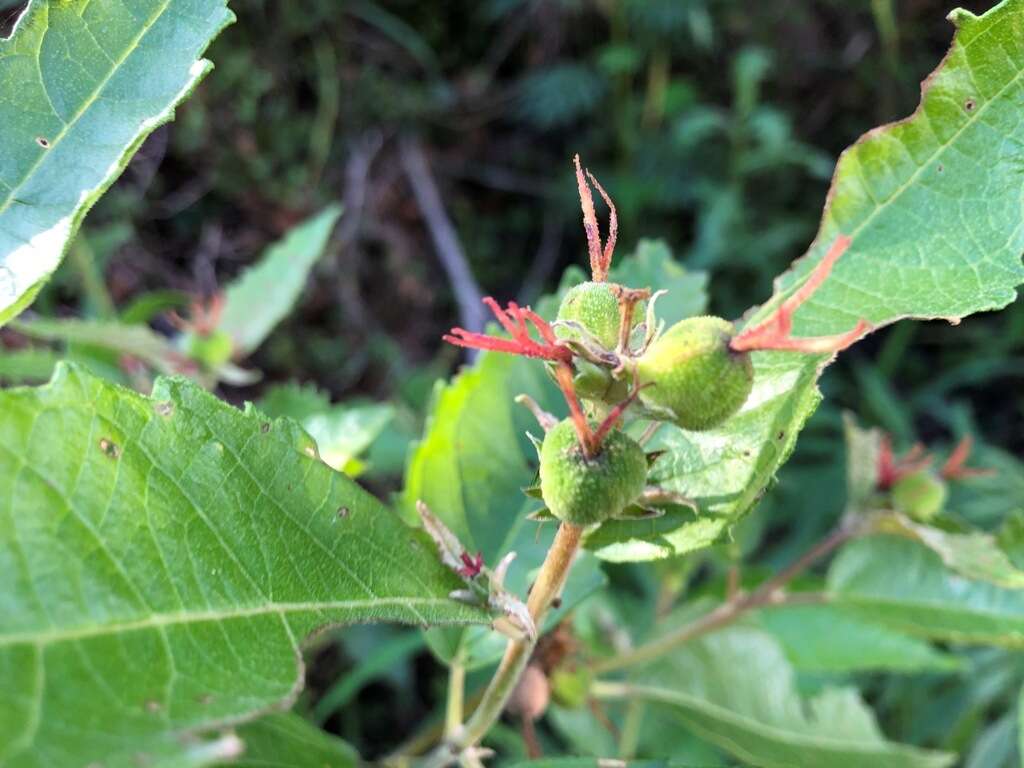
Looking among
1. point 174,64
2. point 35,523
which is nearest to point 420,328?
point 174,64

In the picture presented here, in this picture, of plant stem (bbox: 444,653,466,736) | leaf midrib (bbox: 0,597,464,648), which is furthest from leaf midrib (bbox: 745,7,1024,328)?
plant stem (bbox: 444,653,466,736)

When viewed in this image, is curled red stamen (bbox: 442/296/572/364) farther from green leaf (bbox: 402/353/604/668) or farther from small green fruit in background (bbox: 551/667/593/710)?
small green fruit in background (bbox: 551/667/593/710)

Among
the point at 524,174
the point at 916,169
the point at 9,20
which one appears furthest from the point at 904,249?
the point at 524,174

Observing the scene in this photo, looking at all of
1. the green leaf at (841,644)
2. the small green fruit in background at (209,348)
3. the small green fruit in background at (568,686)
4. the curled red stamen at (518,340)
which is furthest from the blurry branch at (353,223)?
the curled red stamen at (518,340)

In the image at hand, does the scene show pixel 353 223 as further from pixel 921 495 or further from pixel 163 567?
pixel 163 567

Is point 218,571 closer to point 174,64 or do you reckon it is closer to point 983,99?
point 174,64
